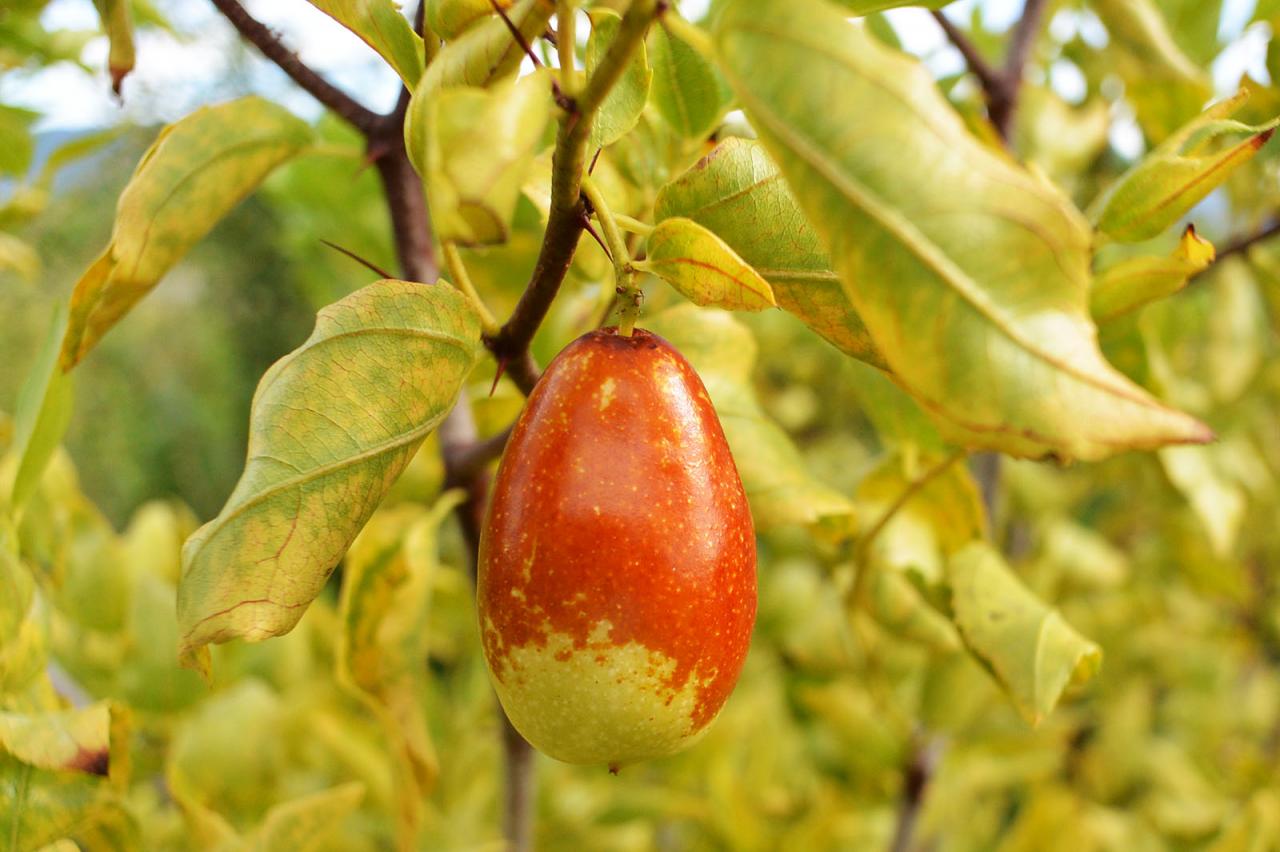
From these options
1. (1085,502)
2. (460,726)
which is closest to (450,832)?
(460,726)

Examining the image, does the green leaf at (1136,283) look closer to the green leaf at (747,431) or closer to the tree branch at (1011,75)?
the green leaf at (747,431)

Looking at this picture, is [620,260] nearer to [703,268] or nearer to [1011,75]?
[703,268]

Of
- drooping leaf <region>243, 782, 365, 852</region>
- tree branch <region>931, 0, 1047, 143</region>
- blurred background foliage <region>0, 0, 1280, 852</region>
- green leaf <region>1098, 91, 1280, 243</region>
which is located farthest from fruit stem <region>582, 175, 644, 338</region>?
tree branch <region>931, 0, 1047, 143</region>

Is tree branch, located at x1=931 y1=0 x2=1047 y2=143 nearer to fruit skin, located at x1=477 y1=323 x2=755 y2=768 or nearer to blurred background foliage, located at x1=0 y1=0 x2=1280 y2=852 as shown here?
blurred background foliage, located at x1=0 y1=0 x2=1280 y2=852

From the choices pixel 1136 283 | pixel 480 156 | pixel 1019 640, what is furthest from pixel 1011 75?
pixel 480 156

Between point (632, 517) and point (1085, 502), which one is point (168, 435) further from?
point (632, 517)

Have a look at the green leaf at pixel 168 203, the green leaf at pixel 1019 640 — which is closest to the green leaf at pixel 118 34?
the green leaf at pixel 168 203
